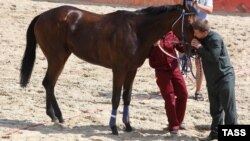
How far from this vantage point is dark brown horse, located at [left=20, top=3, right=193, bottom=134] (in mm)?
6906

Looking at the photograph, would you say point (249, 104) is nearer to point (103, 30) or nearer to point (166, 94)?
point (166, 94)

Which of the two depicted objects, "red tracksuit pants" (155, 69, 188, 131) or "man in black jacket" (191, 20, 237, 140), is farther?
"red tracksuit pants" (155, 69, 188, 131)

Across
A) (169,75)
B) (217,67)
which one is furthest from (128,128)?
(217,67)

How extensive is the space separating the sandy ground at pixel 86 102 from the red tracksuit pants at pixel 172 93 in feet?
0.72

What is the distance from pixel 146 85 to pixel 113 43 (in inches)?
120

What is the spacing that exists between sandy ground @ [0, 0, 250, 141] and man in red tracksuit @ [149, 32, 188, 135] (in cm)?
27

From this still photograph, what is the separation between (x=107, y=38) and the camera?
710 cm

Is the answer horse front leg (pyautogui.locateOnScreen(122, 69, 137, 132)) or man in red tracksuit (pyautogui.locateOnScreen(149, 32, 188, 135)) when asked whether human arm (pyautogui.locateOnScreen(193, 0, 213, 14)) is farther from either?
horse front leg (pyautogui.locateOnScreen(122, 69, 137, 132))

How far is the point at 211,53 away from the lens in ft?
21.3

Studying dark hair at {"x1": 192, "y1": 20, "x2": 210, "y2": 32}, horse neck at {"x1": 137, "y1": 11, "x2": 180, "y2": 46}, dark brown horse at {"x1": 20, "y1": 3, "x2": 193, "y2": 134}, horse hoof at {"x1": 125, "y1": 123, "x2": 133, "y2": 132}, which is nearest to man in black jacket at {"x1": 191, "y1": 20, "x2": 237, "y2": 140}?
dark hair at {"x1": 192, "y1": 20, "x2": 210, "y2": 32}

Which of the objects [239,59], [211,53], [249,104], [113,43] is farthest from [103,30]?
[239,59]

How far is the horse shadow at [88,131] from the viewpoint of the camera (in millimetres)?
7004

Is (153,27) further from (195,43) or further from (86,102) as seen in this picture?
(86,102)

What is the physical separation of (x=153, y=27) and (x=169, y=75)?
61 centimetres
